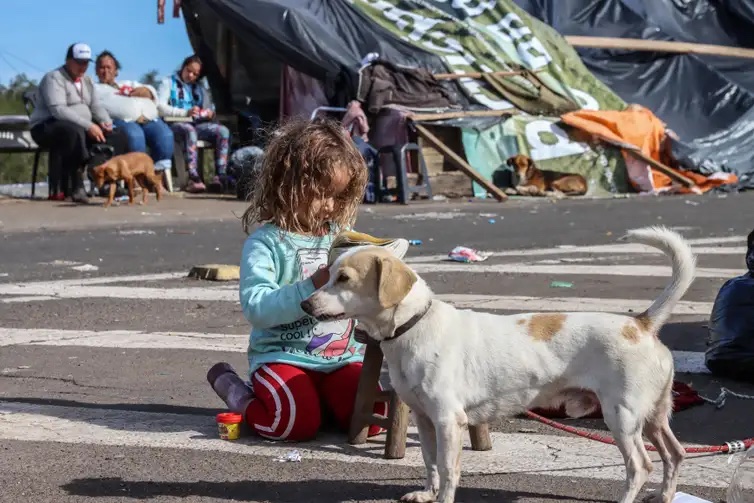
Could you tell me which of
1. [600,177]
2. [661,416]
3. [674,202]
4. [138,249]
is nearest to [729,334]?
[661,416]

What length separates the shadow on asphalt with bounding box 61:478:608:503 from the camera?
4004 mm

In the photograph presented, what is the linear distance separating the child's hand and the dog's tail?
105cm

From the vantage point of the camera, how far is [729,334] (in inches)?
225

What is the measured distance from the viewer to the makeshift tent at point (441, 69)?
1830 cm

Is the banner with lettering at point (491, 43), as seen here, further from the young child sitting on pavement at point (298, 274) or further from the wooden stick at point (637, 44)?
the young child sitting on pavement at point (298, 274)

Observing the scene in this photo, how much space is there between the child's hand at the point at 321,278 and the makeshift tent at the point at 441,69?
13.6 m

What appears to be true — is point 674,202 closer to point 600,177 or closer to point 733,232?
point 600,177

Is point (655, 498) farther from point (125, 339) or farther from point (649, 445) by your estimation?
point (125, 339)

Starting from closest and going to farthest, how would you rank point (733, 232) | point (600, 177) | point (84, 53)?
point (733, 232) < point (84, 53) < point (600, 177)

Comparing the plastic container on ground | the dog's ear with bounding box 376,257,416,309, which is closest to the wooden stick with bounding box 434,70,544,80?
the dog's ear with bounding box 376,257,416,309

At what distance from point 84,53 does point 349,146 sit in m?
12.0

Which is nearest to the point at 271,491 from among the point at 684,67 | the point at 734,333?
the point at 734,333

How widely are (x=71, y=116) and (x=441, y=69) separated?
20.1 feet

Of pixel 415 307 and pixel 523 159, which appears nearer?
pixel 415 307
